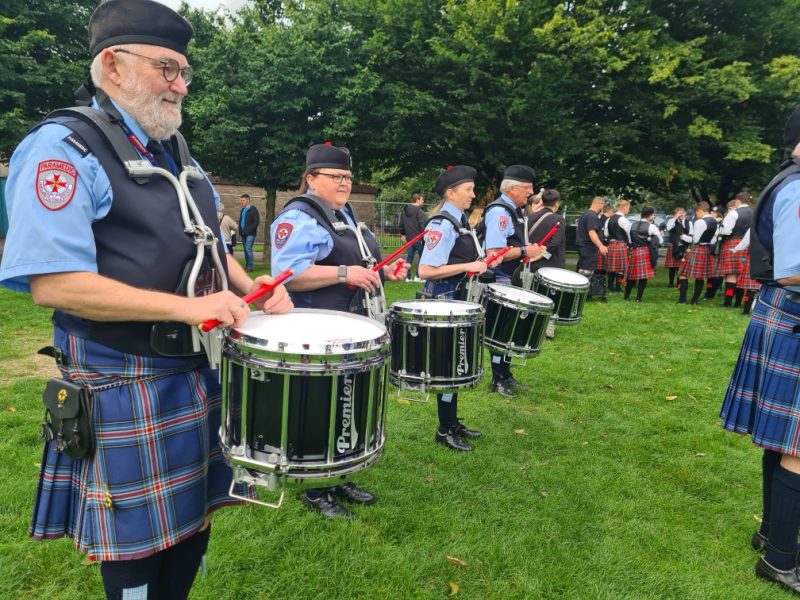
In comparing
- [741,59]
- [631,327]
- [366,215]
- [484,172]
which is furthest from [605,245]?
[366,215]

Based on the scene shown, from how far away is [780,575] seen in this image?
265 centimetres

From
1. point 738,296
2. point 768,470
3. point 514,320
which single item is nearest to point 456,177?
point 514,320

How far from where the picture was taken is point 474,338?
328cm

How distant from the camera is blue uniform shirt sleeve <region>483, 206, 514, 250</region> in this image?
16.1 feet

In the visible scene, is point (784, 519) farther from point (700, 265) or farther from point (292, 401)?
point (700, 265)

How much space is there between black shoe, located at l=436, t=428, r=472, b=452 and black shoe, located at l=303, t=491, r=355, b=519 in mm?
1123

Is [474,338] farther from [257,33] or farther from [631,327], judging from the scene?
[257,33]

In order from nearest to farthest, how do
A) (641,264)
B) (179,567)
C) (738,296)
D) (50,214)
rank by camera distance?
(50,214)
(179,567)
(641,264)
(738,296)

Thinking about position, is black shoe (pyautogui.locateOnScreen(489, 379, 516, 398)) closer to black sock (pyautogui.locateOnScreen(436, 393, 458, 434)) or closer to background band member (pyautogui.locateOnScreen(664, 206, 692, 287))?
black sock (pyautogui.locateOnScreen(436, 393, 458, 434))

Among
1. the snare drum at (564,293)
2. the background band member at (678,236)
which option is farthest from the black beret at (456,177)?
the background band member at (678,236)

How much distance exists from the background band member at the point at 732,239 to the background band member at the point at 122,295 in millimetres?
10635

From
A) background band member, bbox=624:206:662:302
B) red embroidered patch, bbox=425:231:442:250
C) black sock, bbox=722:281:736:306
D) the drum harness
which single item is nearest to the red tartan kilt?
background band member, bbox=624:206:662:302

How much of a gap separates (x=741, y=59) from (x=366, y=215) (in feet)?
46.1

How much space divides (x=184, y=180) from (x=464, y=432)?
10.3ft
